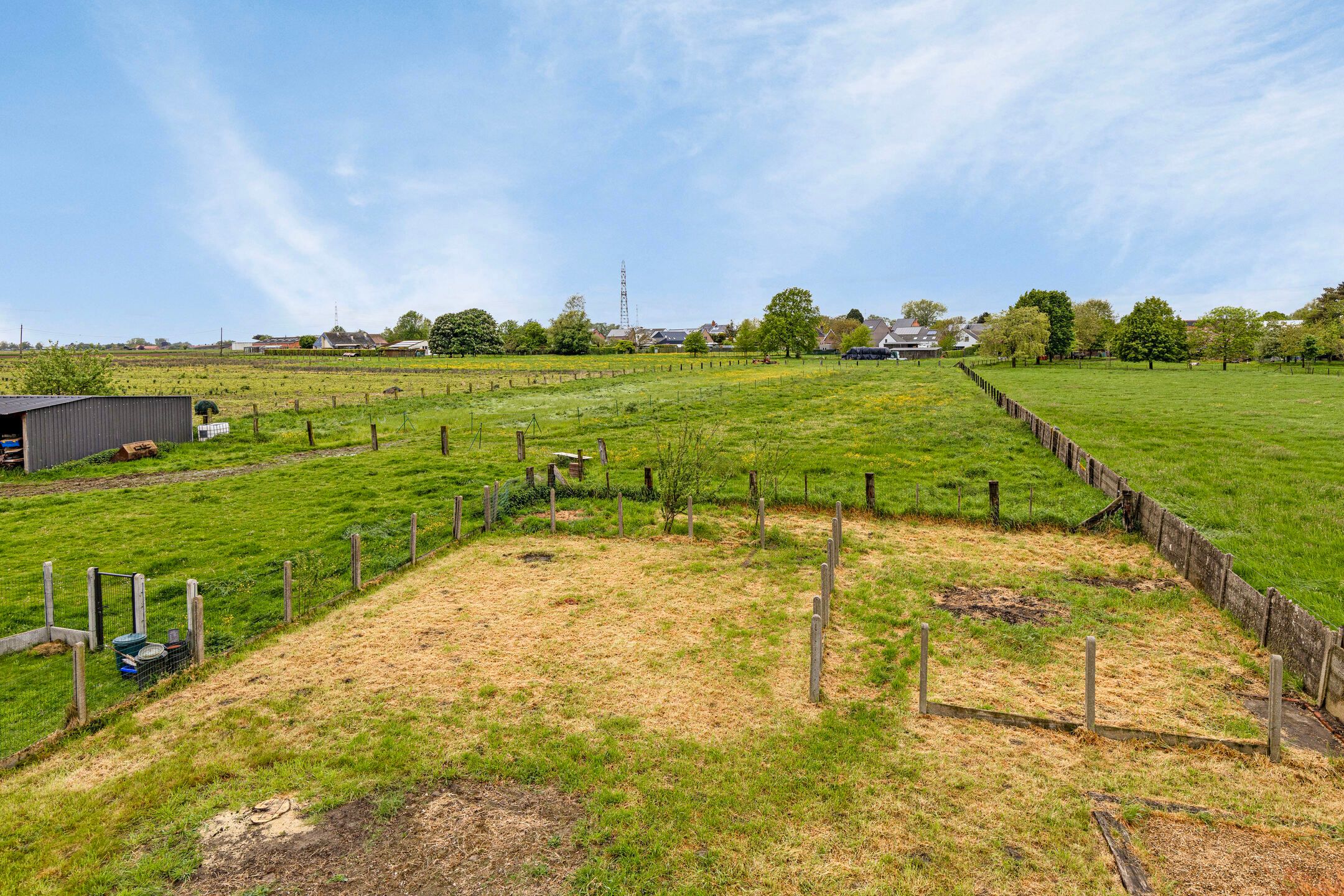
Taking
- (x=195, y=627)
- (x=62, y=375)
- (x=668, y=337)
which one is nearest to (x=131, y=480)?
(x=62, y=375)

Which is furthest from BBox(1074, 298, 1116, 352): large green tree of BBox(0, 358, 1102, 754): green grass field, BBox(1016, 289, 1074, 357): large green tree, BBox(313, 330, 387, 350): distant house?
BBox(313, 330, 387, 350): distant house

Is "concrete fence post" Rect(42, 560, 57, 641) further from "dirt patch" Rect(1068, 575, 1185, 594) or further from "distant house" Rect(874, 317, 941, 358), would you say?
"distant house" Rect(874, 317, 941, 358)

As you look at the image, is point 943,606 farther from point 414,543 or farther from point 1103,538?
point 414,543

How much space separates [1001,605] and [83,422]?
3431cm

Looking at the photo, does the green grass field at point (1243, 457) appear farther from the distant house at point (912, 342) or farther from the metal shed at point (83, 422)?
the distant house at point (912, 342)

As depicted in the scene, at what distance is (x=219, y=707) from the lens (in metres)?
9.98

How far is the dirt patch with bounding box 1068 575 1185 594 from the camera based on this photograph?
45.5 ft

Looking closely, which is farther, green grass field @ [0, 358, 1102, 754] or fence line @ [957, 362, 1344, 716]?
green grass field @ [0, 358, 1102, 754]

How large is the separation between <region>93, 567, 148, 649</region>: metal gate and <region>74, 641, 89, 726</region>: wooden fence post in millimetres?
1779

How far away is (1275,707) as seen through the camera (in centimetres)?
806

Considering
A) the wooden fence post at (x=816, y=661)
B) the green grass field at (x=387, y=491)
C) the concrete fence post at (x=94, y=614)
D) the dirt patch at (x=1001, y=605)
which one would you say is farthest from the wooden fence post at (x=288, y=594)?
the dirt patch at (x=1001, y=605)

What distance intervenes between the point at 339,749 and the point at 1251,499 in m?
24.3

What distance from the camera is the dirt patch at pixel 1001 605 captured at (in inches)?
504

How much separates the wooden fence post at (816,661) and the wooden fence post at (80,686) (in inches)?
390
